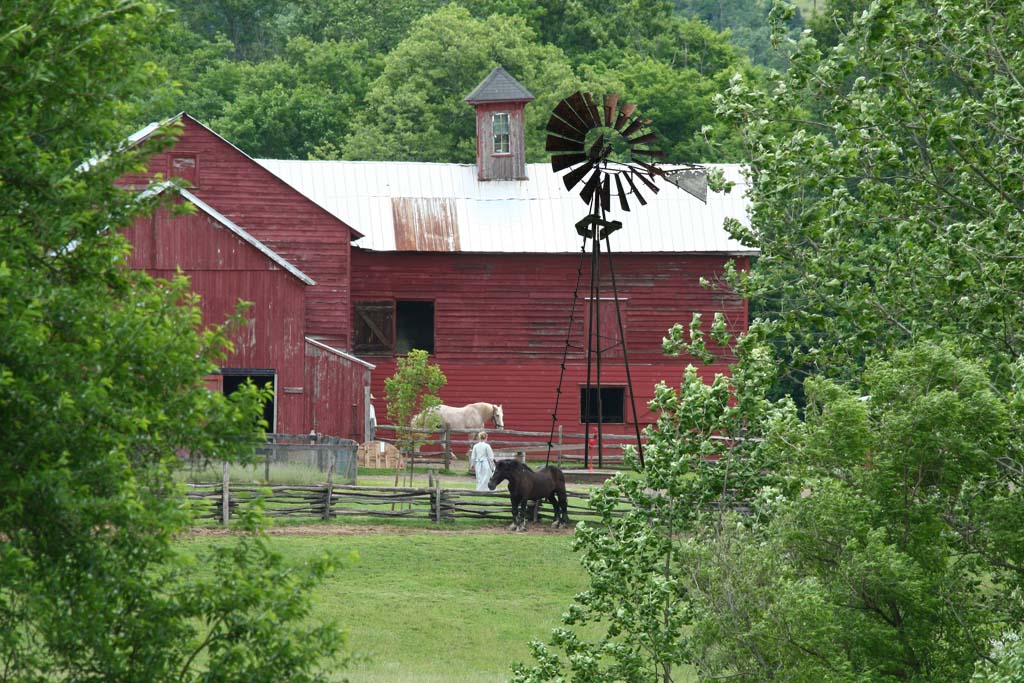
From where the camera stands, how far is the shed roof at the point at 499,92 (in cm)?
4328

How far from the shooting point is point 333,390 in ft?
116

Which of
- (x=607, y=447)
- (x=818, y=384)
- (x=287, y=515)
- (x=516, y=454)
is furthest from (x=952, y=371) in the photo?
(x=607, y=447)

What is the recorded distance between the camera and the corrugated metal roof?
40.6 m

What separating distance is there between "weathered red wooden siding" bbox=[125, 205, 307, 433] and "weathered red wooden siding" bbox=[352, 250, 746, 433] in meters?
5.91

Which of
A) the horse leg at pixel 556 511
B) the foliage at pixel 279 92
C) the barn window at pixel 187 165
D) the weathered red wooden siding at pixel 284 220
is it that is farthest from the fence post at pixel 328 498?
the foliage at pixel 279 92

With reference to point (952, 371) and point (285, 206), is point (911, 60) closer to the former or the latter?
point (952, 371)

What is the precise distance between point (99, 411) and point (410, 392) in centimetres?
2667

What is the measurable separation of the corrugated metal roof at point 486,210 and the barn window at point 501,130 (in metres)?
0.91

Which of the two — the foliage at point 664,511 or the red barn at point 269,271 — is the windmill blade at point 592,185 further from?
the red barn at point 269,271

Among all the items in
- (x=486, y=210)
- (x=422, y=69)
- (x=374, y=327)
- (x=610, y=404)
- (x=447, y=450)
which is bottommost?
(x=447, y=450)

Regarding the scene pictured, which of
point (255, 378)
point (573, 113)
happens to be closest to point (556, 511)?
point (255, 378)

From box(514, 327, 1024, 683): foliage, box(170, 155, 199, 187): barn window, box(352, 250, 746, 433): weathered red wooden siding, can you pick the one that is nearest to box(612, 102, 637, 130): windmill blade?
box(514, 327, 1024, 683): foliage

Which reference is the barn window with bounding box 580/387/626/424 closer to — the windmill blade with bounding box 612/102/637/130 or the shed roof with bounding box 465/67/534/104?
the shed roof with bounding box 465/67/534/104

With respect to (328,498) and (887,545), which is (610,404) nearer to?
(328,498)
